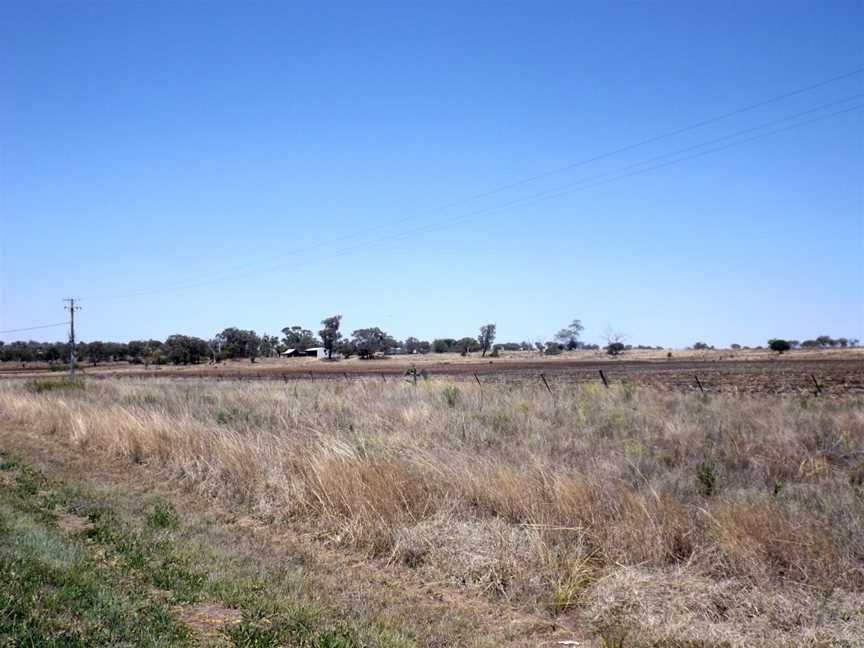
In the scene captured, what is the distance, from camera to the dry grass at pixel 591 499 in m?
7.21

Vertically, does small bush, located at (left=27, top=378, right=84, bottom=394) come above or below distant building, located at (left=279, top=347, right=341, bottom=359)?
below

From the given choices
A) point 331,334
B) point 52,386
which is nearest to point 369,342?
point 331,334

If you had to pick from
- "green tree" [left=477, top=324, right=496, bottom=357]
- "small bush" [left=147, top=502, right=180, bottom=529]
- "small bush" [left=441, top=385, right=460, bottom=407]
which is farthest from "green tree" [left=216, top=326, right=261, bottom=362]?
"small bush" [left=147, top=502, right=180, bottom=529]

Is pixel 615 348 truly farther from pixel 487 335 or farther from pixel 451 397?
pixel 451 397

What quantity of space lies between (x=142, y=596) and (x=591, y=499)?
5721 mm

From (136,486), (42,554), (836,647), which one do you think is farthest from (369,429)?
(836,647)

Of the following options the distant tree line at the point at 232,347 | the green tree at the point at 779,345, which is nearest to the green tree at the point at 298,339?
the distant tree line at the point at 232,347

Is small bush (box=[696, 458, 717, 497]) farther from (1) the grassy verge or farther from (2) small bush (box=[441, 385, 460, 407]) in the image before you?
(2) small bush (box=[441, 385, 460, 407])

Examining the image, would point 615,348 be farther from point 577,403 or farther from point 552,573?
point 552,573

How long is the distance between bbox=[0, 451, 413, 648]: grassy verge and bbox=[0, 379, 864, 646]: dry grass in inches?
81.3

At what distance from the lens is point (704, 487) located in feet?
36.7

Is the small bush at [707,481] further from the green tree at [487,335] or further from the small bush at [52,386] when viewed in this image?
the green tree at [487,335]

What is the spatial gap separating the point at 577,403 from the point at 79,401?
18.4 m

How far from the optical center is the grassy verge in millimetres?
5656
